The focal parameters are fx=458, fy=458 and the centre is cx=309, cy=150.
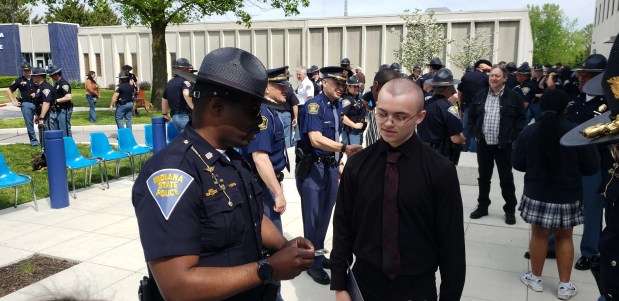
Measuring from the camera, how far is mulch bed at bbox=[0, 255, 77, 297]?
15.0 feet

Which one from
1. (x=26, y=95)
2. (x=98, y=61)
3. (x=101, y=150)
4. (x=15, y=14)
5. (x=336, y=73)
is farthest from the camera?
(x=15, y=14)

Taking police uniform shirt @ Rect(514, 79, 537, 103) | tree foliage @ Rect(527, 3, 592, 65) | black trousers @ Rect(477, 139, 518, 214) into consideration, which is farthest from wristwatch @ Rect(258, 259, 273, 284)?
tree foliage @ Rect(527, 3, 592, 65)

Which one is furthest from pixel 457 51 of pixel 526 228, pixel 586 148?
pixel 586 148

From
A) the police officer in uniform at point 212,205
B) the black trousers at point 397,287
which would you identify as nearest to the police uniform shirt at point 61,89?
the police officer in uniform at point 212,205

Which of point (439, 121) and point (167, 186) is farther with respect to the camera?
point (439, 121)

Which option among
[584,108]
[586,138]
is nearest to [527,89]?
[584,108]

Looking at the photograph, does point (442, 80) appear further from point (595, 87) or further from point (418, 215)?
point (418, 215)

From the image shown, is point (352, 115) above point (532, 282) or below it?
above

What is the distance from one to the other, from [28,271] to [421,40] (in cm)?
2413

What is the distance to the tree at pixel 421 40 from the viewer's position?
25.5m

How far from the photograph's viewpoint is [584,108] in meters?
5.44

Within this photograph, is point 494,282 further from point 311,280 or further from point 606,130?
point 606,130

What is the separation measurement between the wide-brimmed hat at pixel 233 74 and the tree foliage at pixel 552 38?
8220 centimetres

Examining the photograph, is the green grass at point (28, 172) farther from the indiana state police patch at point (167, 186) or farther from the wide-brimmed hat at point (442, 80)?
the indiana state police patch at point (167, 186)
